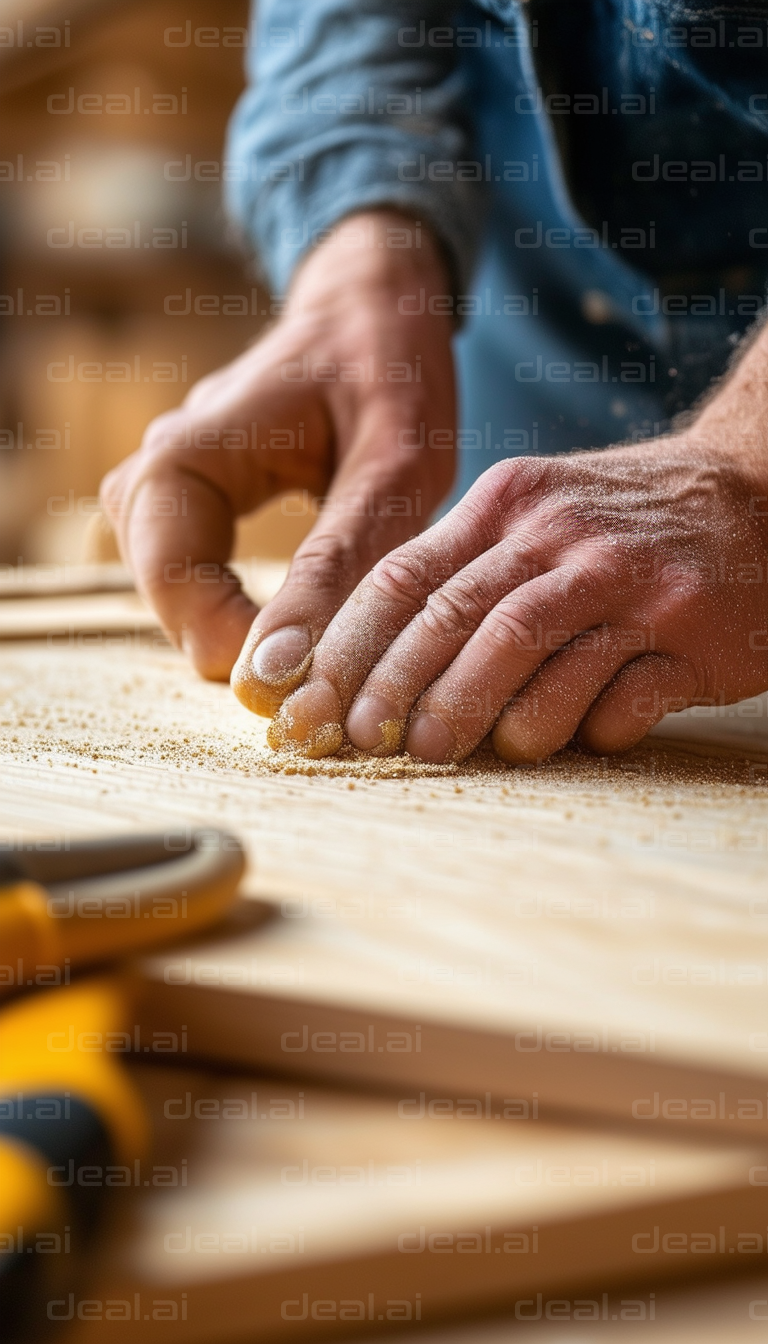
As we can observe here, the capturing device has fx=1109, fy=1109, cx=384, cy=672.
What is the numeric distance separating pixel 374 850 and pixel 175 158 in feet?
15.5

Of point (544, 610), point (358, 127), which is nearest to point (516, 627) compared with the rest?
point (544, 610)

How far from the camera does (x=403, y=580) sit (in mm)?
652

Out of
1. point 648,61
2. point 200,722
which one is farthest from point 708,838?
point 648,61

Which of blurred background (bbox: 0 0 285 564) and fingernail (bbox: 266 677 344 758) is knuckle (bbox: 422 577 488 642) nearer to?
fingernail (bbox: 266 677 344 758)

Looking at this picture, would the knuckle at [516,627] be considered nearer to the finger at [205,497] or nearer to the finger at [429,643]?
the finger at [429,643]

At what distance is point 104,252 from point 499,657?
14.5ft

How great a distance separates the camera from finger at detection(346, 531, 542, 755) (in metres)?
0.62

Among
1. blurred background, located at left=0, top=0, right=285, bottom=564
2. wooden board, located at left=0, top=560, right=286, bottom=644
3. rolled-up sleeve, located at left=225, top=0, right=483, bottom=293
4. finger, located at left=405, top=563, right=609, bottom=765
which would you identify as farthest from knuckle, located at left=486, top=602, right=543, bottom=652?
blurred background, located at left=0, top=0, right=285, bottom=564

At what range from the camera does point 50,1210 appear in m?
0.23

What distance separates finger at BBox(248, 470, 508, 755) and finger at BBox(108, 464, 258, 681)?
0.80 feet

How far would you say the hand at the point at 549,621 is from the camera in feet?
2.03

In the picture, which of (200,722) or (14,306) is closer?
(200,722)

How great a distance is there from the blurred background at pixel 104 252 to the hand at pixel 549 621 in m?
3.85

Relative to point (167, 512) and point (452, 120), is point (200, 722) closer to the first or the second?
point (167, 512)
